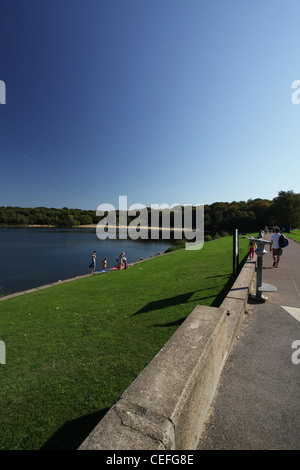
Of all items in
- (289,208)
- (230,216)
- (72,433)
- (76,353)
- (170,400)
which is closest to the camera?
(170,400)

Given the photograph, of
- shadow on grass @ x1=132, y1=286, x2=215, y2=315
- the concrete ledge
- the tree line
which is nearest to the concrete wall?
the concrete ledge

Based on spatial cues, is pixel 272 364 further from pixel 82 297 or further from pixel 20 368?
pixel 82 297

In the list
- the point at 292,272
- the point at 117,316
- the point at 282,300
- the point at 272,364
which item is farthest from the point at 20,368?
the point at 292,272

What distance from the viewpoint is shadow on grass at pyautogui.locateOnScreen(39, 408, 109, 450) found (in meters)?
2.28

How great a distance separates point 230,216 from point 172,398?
10196cm

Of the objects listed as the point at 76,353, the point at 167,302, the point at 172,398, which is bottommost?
the point at 76,353

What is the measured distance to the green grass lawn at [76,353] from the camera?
259 centimetres

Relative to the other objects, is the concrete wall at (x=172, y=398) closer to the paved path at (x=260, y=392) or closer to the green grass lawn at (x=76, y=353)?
the paved path at (x=260, y=392)

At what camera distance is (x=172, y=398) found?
1753 mm

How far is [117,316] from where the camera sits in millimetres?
5789

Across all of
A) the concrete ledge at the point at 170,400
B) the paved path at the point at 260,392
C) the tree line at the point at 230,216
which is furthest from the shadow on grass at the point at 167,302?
the tree line at the point at 230,216

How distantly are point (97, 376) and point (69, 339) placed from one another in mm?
1728

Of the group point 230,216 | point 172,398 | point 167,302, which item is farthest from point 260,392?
point 230,216

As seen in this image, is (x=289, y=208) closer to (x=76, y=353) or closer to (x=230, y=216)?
(x=230, y=216)
